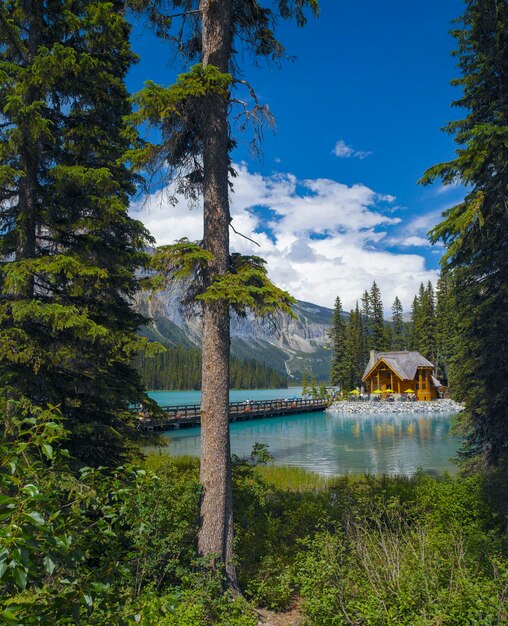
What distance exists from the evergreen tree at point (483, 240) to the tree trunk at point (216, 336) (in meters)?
4.47

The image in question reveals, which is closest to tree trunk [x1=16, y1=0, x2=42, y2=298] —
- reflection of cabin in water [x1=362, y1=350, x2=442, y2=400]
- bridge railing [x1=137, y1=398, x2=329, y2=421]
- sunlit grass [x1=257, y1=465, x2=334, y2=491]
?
sunlit grass [x1=257, y1=465, x2=334, y2=491]

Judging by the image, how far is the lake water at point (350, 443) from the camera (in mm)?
18775

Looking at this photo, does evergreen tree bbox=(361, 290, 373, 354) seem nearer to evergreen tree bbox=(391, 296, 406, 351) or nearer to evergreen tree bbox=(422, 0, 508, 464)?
evergreen tree bbox=(391, 296, 406, 351)

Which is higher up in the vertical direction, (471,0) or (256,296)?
(471,0)

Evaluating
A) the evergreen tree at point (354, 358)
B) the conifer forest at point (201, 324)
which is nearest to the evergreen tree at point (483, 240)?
the conifer forest at point (201, 324)

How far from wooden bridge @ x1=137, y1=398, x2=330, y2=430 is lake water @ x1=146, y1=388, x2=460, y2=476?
1.11 meters

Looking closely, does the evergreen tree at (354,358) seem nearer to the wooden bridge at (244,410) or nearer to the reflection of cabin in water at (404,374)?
the reflection of cabin in water at (404,374)

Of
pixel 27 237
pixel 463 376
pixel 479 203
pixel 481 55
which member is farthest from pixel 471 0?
pixel 27 237

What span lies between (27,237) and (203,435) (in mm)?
4259

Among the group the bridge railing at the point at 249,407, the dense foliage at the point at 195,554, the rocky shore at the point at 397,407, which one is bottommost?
the rocky shore at the point at 397,407

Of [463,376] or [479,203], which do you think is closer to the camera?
[479,203]

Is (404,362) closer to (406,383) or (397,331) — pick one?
(406,383)

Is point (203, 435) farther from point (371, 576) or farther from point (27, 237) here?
point (27, 237)

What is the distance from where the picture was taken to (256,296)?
594cm
